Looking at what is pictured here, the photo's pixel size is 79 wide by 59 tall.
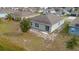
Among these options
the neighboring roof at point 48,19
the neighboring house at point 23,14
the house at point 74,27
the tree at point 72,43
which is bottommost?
the tree at point 72,43

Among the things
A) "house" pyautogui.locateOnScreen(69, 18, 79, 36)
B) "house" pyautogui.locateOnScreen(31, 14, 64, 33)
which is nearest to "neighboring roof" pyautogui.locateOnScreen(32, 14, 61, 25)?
"house" pyautogui.locateOnScreen(31, 14, 64, 33)

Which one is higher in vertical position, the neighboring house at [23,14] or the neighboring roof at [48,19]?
the neighboring house at [23,14]

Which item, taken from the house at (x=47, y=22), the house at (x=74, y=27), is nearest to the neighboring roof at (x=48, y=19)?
the house at (x=47, y=22)

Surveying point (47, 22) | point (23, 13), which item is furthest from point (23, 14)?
point (47, 22)

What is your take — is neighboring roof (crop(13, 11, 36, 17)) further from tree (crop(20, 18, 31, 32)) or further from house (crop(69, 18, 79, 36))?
house (crop(69, 18, 79, 36))

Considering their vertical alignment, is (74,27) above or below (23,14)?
below

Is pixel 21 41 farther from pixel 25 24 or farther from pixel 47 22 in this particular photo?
pixel 47 22

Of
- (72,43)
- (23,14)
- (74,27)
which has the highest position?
(23,14)

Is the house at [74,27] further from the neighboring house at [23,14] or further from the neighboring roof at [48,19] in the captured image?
the neighboring house at [23,14]
